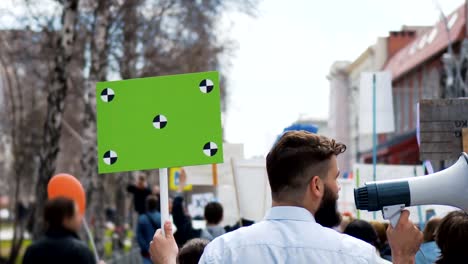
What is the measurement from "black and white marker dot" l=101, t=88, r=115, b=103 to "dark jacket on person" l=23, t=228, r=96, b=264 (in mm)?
1126

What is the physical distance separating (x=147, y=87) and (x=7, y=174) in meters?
65.2

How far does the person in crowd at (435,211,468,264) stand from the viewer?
15.3 feet

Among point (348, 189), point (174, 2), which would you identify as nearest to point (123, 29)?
point (174, 2)

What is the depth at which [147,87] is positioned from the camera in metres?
5.30

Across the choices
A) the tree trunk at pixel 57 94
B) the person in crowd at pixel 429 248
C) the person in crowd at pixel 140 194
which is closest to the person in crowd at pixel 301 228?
the person in crowd at pixel 429 248

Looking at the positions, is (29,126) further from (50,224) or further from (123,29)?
(50,224)

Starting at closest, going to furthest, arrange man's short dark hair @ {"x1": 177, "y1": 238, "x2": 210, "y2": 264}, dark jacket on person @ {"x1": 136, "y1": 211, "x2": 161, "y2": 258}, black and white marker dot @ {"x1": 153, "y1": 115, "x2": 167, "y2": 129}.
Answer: black and white marker dot @ {"x1": 153, "y1": 115, "x2": 167, "y2": 129}
man's short dark hair @ {"x1": 177, "y1": 238, "x2": 210, "y2": 264}
dark jacket on person @ {"x1": 136, "y1": 211, "x2": 161, "y2": 258}

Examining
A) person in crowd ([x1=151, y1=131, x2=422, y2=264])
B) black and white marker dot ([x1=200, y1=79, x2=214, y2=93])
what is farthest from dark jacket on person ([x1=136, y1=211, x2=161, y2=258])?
person in crowd ([x1=151, y1=131, x2=422, y2=264])

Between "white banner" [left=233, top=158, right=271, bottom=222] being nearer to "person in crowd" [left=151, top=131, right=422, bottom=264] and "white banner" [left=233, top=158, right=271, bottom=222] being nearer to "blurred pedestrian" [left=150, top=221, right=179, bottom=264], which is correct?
"blurred pedestrian" [left=150, top=221, right=179, bottom=264]

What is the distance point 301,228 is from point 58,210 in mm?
2834

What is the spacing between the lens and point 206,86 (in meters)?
5.21

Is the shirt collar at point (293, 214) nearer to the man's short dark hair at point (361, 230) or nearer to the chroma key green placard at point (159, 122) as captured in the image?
the chroma key green placard at point (159, 122)

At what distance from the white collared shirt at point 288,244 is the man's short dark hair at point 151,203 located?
9.79m

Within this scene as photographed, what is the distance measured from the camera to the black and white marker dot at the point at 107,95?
5.28 metres
